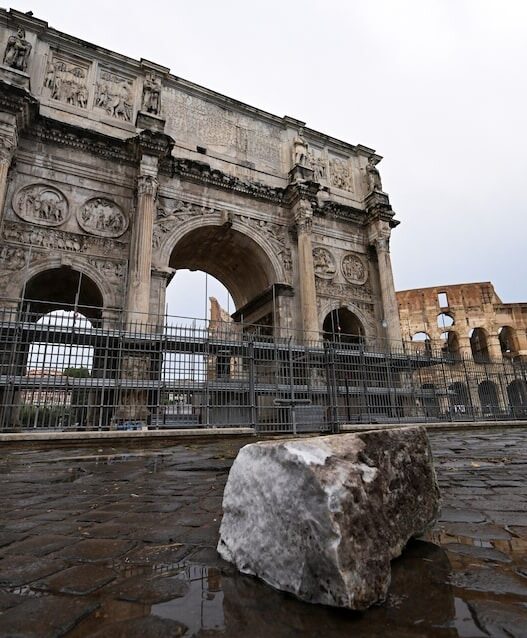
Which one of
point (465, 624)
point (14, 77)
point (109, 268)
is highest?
point (14, 77)

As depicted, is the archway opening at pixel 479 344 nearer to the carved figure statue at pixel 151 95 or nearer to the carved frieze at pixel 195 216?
the carved frieze at pixel 195 216

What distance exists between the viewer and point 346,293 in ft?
51.7

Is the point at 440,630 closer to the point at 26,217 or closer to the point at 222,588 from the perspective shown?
the point at 222,588

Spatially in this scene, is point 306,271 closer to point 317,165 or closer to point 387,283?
point 387,283

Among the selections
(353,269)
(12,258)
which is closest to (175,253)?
(12,258)

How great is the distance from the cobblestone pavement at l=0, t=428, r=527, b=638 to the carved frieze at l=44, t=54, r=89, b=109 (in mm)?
14100

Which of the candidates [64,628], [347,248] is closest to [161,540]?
[64,628]

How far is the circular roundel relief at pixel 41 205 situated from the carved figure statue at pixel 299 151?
904 cm

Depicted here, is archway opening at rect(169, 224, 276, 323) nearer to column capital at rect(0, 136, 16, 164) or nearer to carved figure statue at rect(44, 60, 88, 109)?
column capital at rect(0, 136, 16, 164)

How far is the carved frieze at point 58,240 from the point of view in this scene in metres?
10.8

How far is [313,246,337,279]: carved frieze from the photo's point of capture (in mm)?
15445

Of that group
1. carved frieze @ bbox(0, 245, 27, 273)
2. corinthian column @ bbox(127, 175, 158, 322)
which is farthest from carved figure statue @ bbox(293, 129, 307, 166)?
carved frieze @ bbox(0, 245, 27, 273)

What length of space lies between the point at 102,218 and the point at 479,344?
91.8 feet

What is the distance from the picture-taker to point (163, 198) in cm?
1314
